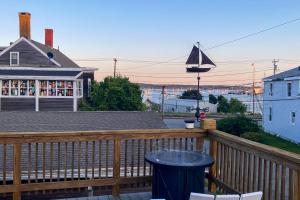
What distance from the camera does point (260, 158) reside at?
362 cm

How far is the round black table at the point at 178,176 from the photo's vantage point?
3750mm

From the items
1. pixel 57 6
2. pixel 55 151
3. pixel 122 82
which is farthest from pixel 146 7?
pixel 55 151

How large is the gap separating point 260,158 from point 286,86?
82.4 ft

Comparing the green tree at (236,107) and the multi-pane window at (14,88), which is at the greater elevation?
the multi-pane window at (14,88)

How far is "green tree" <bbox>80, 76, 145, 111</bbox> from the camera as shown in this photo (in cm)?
2619

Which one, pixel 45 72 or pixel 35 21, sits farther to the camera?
pixel 35 21

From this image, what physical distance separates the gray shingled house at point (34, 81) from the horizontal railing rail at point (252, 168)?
62.6 feet

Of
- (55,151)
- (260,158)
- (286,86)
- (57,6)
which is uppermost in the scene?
(57,6)

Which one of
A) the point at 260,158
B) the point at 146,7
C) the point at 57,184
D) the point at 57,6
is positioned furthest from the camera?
the point at 146,7

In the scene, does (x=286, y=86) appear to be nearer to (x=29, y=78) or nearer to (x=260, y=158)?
(x=29, y=78)

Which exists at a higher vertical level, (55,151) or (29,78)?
(29,78)

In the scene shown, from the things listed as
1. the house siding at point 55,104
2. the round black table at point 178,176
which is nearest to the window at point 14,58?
the house siding at point 55,104

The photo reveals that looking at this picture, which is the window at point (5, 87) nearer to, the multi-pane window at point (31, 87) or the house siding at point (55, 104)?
the multi-pane window at point (31, 87)

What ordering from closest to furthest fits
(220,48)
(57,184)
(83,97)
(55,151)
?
(57,184)
(55,151)
(83,97)
(220,48)
